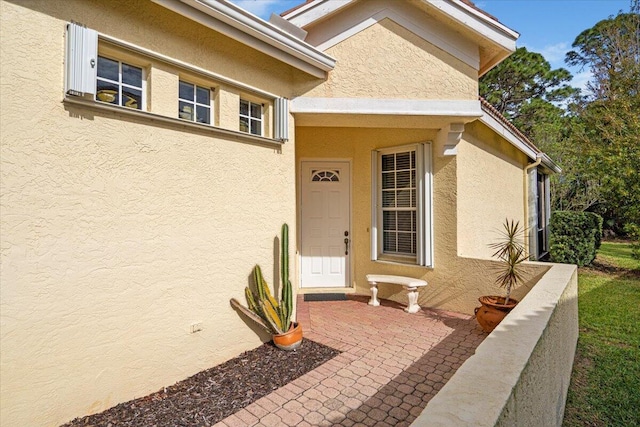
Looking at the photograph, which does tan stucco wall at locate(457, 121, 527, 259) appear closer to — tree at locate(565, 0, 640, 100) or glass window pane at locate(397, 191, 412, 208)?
glass window pane at locate(397, 191, 412, 208)

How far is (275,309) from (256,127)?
3.27 meters

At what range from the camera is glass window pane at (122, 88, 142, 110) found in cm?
428

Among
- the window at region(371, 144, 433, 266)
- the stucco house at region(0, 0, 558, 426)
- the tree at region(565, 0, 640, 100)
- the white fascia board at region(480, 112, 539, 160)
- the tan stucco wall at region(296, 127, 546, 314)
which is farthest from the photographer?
the tree at region(565, 0, 640, 100)

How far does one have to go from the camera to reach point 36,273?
348 centimetres

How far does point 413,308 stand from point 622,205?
1104 centimetres

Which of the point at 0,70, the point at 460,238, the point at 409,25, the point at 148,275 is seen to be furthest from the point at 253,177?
the point at 460,238

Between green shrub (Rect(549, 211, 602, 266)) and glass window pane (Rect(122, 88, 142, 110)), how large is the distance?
1505 cm

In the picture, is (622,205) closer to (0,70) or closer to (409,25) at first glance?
(409,25)

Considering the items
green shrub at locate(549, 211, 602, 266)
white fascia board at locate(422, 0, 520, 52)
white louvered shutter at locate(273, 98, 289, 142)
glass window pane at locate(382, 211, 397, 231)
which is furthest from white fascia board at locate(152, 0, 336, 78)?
green shrub at locate(549, 211, 602, 266)

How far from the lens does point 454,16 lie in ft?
21.1

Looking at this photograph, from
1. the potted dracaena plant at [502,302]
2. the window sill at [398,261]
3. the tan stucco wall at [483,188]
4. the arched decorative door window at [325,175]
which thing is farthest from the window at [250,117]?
the potted dracaena plant at [502,302]

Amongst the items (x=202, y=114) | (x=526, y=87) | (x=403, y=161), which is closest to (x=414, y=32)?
(x=403, y=161)

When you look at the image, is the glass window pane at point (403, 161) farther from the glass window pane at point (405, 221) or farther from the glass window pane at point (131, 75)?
the glass window pane at point (131, 75)

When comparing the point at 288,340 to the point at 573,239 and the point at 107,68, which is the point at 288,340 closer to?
the point at 107,68
